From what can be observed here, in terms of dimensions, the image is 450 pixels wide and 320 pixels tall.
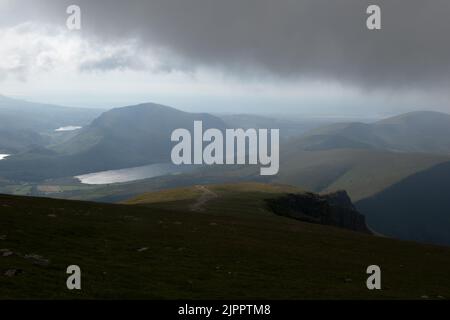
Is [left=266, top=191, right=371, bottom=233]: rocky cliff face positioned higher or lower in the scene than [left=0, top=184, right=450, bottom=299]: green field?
lower

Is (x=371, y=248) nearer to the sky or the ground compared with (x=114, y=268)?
nearer to the ground

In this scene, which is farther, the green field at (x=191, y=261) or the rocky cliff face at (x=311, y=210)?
the rocky cliff face at (x=311, y=210)

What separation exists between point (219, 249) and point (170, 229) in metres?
13.3

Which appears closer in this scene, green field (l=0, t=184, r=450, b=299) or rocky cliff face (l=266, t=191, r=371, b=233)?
green field (l=0, t=184, r=450, b=299)

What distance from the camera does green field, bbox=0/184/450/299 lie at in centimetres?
2892

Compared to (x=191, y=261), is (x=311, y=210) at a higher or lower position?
lower

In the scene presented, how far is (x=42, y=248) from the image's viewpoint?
37.4m

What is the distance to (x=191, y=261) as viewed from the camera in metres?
39.8

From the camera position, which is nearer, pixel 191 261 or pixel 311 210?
pixel 191 261

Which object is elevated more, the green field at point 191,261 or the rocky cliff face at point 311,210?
the green field at point 191,261

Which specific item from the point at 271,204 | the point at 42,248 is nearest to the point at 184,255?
the point at 42,248

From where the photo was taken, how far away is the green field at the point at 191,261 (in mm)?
28922
